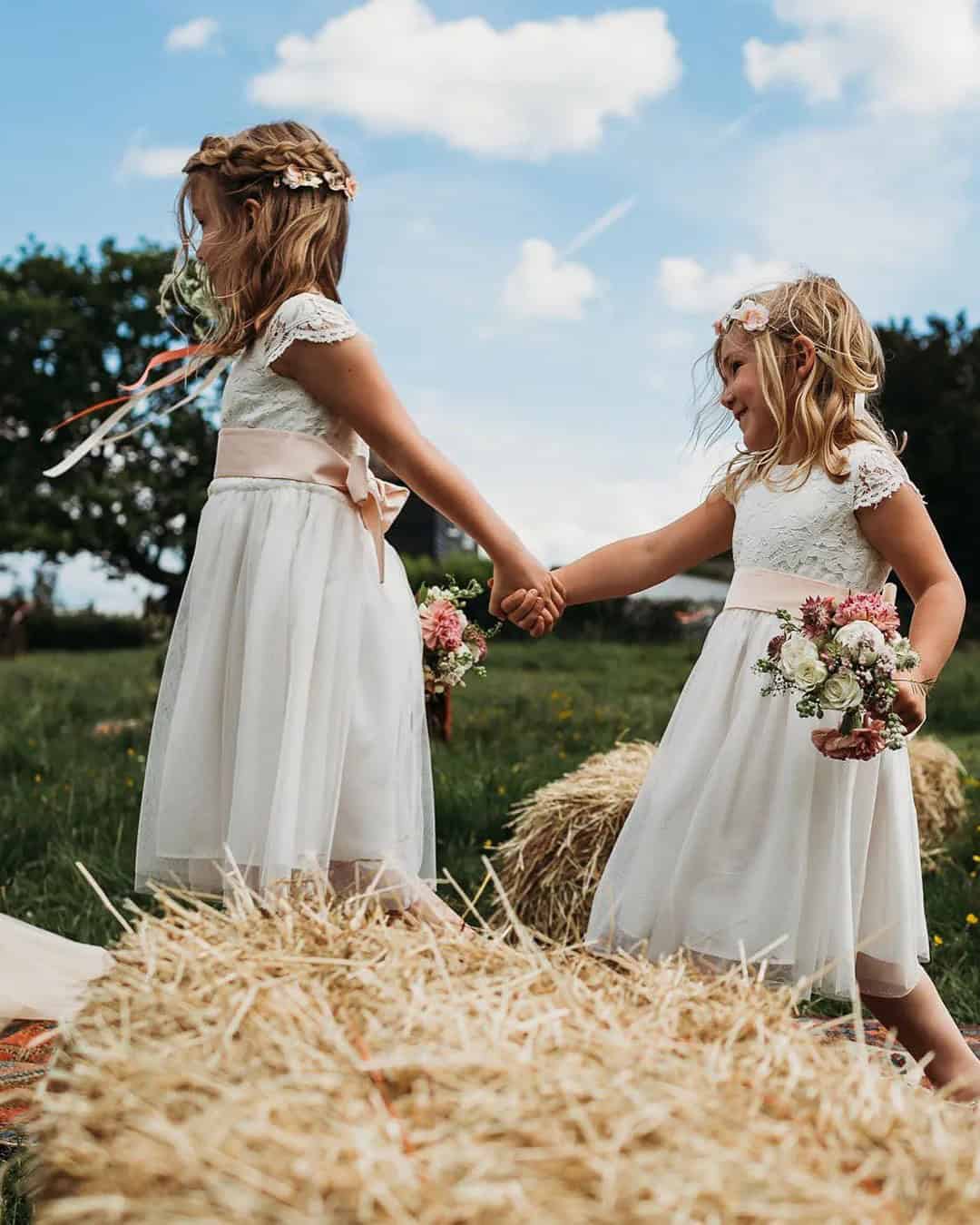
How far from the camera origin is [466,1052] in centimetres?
140

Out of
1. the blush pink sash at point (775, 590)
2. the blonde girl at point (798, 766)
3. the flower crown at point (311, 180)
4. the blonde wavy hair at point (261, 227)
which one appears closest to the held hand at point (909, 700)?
the blonde girl at point (798, 766)

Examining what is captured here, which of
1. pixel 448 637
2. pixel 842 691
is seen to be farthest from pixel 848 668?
pixel 448 637

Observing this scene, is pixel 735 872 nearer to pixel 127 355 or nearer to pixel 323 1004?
pixel 323 1004

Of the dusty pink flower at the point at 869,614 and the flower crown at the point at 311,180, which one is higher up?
the flower crown at the point at 311,180

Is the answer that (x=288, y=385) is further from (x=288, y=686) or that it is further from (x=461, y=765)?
(x=461, y=765)

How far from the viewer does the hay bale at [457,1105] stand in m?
1.21

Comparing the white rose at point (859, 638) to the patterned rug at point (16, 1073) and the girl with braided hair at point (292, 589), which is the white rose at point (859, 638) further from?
the patterned rug at point (16, 1073)

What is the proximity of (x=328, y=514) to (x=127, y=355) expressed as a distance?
2493 centimetres

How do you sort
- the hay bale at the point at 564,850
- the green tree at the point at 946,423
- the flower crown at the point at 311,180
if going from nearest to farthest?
1. the flower crown at the point at 311,180
2. the hay bale at the point at 564,850
3. the green tree at the point at 946,423

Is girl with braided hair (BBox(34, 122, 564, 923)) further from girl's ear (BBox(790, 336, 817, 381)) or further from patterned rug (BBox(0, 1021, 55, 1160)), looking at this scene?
girl's ear (BBox(790, 336, 817, 381))

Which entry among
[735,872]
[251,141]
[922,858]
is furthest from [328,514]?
[922,858]

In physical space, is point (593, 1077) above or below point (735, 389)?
below

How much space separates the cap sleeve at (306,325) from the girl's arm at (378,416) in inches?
0.6

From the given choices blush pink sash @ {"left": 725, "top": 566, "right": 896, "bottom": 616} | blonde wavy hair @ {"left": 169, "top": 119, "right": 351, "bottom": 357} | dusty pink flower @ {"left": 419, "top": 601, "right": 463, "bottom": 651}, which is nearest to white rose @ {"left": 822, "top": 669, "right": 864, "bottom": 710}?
blush pink sash @ {"left": 725, "top": 566, "right": 896, "bottom": 616}
